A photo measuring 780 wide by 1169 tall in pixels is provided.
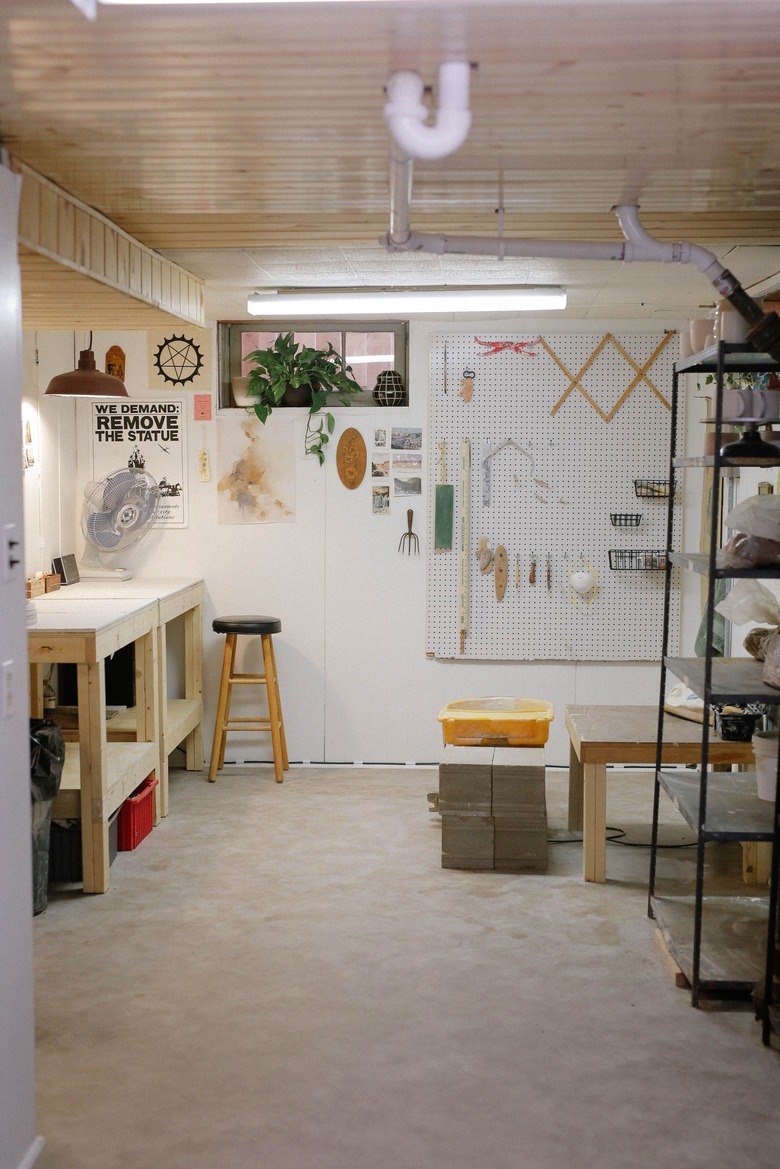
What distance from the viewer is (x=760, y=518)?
3.50 metres

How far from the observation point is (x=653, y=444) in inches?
251

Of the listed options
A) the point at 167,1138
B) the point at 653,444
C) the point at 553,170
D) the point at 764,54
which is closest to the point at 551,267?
the point at 553,170

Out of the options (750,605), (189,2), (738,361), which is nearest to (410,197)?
(189,2)

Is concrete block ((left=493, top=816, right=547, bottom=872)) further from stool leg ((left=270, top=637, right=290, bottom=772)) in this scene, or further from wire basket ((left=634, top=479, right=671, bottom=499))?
wire basket ((left=634, top=479, right=671, bottom=499))

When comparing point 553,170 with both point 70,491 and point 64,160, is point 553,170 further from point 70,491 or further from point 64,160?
point 70,491

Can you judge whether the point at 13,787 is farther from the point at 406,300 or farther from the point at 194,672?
the point at 194,672

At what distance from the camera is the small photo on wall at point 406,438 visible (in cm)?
646

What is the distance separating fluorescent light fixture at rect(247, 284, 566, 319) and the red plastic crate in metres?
2.37

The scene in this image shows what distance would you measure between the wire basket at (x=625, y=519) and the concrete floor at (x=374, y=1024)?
2.03 metres

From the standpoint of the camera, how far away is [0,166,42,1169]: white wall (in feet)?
8.54

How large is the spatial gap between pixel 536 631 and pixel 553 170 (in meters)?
3.68

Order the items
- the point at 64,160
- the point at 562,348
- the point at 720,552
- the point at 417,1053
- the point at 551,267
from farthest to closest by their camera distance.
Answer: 1. the point at 562,348
2. the point at 551,267
3. the point at 720,552
4. the point at 417,1053
5. the point at 64,160

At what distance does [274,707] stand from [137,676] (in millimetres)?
1150

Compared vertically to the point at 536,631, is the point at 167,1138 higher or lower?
lower
